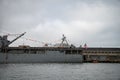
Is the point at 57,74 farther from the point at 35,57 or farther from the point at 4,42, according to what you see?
the point at 4,42

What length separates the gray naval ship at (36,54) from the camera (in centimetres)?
7844

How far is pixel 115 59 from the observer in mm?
99562

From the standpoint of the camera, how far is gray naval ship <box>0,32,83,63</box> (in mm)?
78438

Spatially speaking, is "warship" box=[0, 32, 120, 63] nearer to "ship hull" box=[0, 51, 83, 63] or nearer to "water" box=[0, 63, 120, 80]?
"ship hull" box=[0, 51, 83, 63]

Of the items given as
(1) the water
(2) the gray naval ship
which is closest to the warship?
(2) the gray naval ship

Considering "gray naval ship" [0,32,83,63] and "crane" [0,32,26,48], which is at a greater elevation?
"crane" [0,32,26,48]

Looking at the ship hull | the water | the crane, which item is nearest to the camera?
the water

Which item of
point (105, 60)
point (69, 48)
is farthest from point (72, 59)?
point (105, 60)

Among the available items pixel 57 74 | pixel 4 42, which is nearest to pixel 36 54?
pixel 4 42

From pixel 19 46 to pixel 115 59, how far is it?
38.9m

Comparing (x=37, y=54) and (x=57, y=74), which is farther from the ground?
(x=37, y=54)

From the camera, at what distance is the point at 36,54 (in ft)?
259

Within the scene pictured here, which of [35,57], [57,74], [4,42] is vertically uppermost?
[4,42]

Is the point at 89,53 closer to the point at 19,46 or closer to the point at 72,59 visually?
the point at 72,59
